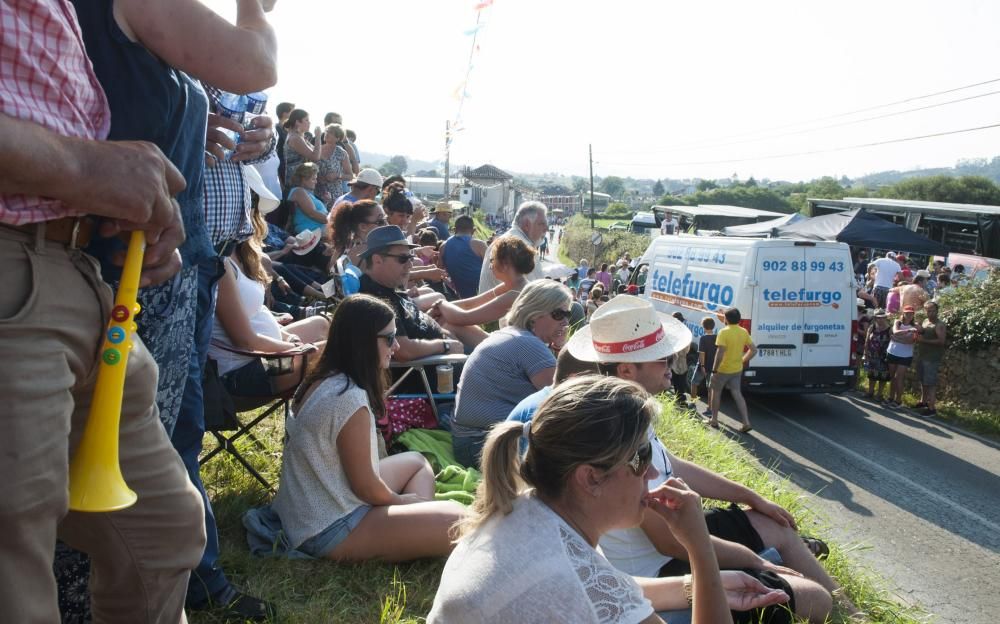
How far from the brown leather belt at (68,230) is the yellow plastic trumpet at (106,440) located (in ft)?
0.46

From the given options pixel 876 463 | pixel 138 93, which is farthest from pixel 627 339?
pixel 876 463

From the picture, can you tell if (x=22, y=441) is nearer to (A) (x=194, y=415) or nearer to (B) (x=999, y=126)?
(A) (x=194, y=415)

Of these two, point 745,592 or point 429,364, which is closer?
point 745,592

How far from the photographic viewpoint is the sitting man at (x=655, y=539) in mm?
2965

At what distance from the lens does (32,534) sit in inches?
45.8

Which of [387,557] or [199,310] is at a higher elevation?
[199,310]

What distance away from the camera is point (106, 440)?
1288 millimetres

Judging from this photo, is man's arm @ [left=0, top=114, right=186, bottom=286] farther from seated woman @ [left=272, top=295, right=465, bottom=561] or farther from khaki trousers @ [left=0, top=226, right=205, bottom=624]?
seated woman @ [left=272, top=295, right=465, bottom=561]

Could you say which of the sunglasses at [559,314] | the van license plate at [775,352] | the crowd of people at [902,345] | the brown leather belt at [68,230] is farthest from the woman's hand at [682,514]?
the crowd of people at [902,345]

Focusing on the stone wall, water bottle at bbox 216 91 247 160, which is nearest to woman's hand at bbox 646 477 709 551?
water bottle at bbox 216 91 247 160

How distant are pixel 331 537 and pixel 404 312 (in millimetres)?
2128

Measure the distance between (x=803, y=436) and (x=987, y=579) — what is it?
3887 millimetres

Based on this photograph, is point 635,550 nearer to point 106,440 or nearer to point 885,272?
point 106,440

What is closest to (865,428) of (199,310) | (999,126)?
(199,310)
